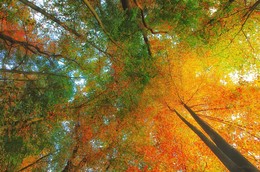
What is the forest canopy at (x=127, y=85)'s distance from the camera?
5.81 metres

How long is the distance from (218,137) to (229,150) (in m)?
0.71

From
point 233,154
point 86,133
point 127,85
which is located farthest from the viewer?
point 86,133

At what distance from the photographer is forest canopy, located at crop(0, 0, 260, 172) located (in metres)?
5.81

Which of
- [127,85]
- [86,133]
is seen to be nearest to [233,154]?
[127,85]

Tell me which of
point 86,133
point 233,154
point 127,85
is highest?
point 127,85

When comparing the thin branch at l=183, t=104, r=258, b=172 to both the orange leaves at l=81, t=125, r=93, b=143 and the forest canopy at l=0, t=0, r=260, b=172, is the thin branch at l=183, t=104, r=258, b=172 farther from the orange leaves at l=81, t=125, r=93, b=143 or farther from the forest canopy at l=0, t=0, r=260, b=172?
the orange leaves at l=81, t=125, r=93, b=143

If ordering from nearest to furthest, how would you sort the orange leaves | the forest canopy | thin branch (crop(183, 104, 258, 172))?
1. thin branch (crop(183, 104, 258, 172))
2. the forest canopy
3. the orange leaves

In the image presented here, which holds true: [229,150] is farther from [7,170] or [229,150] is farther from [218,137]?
[7,170]

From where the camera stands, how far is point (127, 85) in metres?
8.01

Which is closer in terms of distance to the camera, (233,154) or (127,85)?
(233,154)

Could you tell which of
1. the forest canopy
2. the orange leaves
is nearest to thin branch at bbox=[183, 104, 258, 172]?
the forest canopy

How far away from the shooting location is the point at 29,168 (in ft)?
28.3

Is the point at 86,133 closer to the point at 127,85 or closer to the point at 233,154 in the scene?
the point at 127,85

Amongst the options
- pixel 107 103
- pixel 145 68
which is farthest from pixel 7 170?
pixel 145 68
